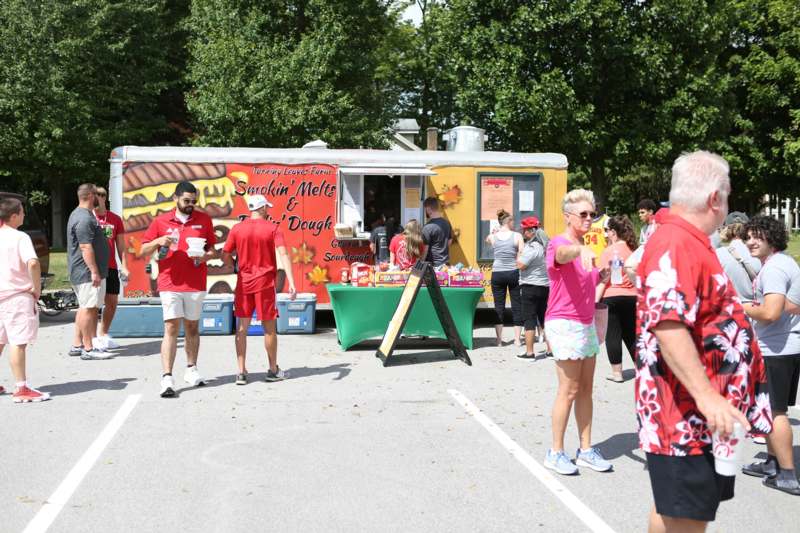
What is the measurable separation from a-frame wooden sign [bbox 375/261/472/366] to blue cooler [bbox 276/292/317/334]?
2.44m

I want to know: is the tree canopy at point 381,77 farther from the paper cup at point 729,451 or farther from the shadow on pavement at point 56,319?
the paper cup at point 729,451

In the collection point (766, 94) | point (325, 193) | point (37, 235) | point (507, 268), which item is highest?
point (766, 94)

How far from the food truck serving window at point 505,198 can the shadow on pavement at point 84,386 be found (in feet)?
21.6

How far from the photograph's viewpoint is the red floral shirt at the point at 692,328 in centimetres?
297

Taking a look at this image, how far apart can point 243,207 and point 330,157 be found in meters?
1.55

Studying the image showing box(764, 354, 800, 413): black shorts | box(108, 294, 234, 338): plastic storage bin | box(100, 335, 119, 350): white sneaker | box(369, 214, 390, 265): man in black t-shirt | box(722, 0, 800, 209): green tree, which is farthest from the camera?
box(722, 0, 800, 209): green tree

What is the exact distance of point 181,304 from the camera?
790 cm

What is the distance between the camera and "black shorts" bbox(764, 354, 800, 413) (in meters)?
5.31

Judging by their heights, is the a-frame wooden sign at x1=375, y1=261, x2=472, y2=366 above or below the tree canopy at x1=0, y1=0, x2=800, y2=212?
below

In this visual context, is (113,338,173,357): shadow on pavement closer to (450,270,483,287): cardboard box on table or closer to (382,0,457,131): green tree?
(450,270,483,287): cardboard box on table

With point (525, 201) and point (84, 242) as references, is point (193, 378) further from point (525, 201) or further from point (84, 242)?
point (525, 201)

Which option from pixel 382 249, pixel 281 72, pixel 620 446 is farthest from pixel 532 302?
pixel 281 72

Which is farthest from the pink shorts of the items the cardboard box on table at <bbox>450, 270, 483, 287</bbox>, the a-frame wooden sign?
the cardboard box on table at <bbox>450, 270, 483, 287</bbox>

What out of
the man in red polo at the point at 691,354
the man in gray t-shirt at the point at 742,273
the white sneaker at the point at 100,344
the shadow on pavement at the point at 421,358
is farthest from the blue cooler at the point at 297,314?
the man in red polo at the point at 691,354
